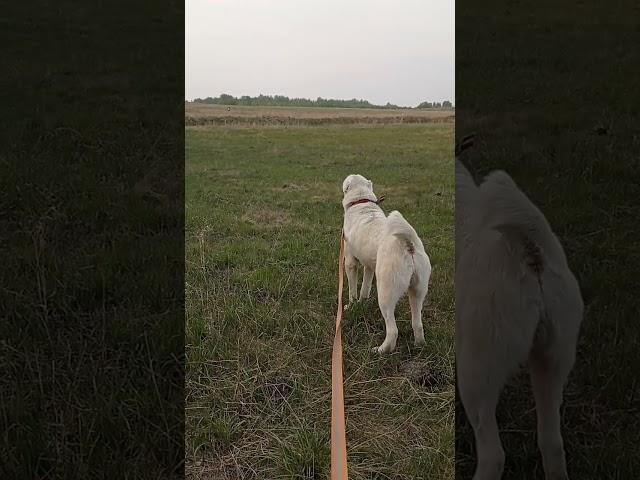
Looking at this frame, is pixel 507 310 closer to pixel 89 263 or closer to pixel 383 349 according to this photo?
pixel 383 349

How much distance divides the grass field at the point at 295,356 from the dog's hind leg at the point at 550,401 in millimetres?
441

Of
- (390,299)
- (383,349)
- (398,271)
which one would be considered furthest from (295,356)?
(398,271)

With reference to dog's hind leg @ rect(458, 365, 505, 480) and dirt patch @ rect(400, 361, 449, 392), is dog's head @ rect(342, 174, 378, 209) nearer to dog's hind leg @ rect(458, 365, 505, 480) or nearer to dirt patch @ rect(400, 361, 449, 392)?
dirt patch @ rect(400, 361, 449, 392)

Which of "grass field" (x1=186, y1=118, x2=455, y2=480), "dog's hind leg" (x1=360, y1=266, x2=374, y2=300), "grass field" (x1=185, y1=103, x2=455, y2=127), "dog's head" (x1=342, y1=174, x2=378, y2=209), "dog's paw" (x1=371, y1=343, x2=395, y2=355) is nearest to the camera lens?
"grass field" (x1=186, y1=118, x2=455, y2=480)

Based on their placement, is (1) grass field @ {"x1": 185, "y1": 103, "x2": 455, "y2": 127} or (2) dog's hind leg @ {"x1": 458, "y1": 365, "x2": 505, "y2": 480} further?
(1) grass field @ {"x1": 185, "y1": 103, "x2": 455, "y2": 127}

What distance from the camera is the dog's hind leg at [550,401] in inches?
59.4

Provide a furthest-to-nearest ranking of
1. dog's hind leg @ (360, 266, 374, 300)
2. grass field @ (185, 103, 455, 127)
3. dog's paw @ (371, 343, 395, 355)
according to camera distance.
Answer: grass field @ (185, 103, 455, 127) < dog's hind leg @ (360, 266, 374, 300) < dog's paw @ (371, 343, 395, 355)

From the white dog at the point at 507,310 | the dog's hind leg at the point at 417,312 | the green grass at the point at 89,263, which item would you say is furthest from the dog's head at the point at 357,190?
the white dog at the point at 507,310

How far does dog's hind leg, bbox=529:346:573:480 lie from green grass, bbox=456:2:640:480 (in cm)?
21

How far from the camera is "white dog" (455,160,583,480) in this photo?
1438mm

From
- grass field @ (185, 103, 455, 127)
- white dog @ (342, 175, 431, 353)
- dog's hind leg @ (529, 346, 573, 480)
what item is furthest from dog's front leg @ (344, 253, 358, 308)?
grass field @ (185, 103, 455, 127)

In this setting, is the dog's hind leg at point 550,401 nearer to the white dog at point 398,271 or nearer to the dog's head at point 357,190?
the white dog at point 398,271

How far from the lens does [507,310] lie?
143 centimetres

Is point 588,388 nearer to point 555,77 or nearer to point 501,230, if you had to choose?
point 501,230
